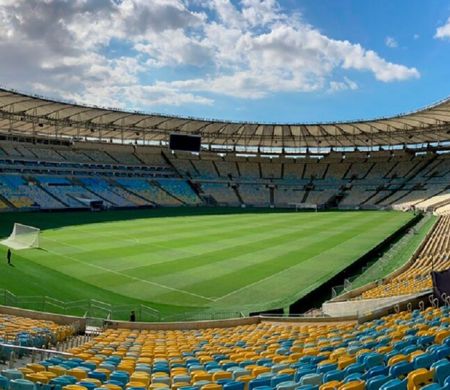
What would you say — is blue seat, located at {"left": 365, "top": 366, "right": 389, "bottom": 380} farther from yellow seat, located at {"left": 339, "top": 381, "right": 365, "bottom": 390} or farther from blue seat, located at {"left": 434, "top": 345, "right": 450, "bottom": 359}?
blue seat, located at {"left": 434, "top": 345, "right": 450, "bottom": 359}

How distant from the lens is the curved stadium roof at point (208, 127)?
54.7m

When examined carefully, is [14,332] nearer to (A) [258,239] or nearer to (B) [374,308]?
(B) [374,308]

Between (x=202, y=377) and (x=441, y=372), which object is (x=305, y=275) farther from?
(x=441, y=372)

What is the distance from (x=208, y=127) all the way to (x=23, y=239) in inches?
1693

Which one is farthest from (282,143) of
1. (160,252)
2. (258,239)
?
(160,252)

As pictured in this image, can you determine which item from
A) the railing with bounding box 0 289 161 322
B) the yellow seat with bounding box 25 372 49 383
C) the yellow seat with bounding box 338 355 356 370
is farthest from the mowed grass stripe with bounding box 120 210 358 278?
the yellow seat with bounding box 338 355 356 370

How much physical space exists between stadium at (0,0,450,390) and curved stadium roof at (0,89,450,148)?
369 millimetres

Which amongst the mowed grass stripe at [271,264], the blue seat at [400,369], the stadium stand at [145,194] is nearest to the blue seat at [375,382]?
the blue seat at [400,369]

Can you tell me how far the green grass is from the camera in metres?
24.0

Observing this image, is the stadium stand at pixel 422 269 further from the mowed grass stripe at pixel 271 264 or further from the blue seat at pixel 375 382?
the blue seat at pixel 375 382

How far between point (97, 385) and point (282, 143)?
275ft

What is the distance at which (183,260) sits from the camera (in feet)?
97.0

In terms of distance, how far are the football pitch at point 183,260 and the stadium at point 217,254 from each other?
0.18 m

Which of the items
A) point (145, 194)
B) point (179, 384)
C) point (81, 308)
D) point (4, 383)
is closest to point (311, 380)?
point (179, 384)
